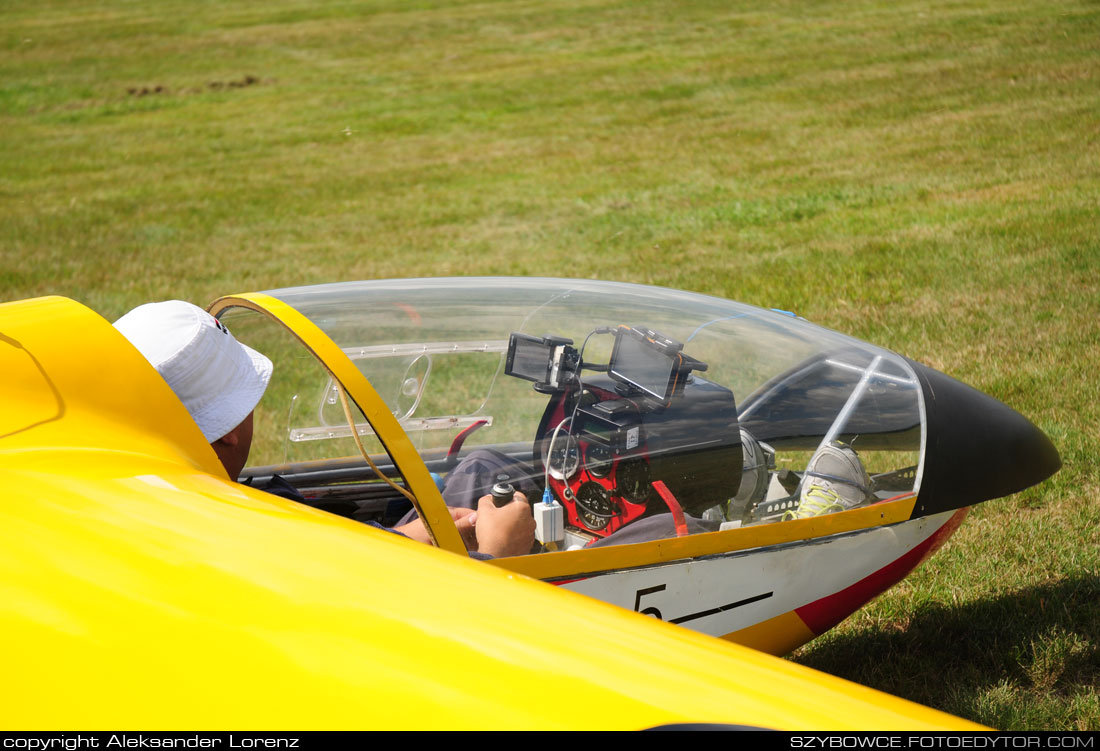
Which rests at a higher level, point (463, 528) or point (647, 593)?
point (463, 528)

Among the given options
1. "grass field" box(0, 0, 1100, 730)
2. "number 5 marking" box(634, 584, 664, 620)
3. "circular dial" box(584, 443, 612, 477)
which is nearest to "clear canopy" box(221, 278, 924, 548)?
"circular dial" box(584, 443, 612, 477)

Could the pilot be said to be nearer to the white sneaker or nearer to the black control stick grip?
the black control stick grip

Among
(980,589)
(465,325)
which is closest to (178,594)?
(465,325)

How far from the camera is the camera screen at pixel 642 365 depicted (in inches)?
90.9

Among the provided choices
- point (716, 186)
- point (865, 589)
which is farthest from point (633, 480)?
point (716, 186)

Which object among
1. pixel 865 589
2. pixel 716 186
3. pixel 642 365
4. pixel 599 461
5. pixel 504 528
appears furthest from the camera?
pixel 716 186

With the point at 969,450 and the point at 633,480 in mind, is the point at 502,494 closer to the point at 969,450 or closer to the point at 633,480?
the point at 633,480

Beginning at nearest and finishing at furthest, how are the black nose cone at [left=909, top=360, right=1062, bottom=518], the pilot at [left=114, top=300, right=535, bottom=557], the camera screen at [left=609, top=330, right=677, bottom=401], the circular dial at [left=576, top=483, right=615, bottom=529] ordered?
1. the pilot at [left=114, top=300, right=535, bottom=557]
2. the circular dial at [left=576, top=483, right=615, bottom=529]
3. the camera screen at [left=609, top=330, right=677, bottom=401]
4. the black nose cone at [left=909, top=360, right=1062, bottom=518]

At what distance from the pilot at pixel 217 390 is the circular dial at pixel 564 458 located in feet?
0.37

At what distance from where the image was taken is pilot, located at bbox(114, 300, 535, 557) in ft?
6.81

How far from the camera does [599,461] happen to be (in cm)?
222

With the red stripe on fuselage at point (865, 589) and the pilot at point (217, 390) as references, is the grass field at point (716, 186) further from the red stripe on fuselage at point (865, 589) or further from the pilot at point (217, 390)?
the pilot at point (217, 390)

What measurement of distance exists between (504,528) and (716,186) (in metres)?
8.80

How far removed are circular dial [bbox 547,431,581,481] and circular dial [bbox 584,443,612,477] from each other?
0.08 feet
